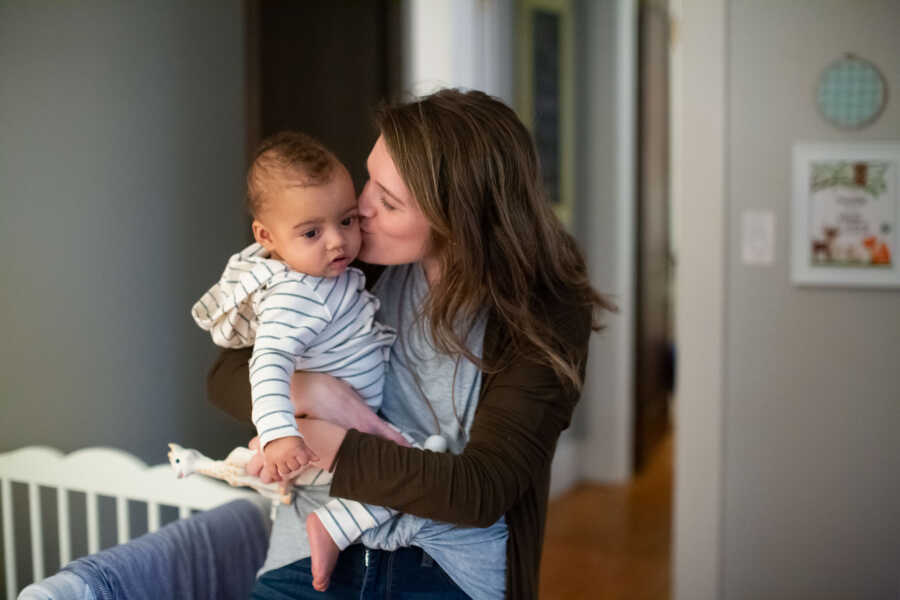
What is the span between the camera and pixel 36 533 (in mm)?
1195

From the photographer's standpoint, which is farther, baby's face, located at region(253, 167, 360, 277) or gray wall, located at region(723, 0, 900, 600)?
gray wall, located at region(723, 0, 900, 600)

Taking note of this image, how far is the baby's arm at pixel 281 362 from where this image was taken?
1080 mm

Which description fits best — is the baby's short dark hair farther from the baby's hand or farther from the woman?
the baby's hand

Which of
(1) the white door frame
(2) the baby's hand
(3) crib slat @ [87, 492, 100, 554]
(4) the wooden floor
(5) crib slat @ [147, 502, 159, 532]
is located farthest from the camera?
(4) the wooden floor

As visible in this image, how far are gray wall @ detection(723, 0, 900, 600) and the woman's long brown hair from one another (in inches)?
55.5

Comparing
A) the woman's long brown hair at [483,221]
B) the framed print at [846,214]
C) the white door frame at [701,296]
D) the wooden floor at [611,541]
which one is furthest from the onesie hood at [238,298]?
the wooden floor at [611,541]

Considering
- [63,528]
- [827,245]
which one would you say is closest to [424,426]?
[63,528]

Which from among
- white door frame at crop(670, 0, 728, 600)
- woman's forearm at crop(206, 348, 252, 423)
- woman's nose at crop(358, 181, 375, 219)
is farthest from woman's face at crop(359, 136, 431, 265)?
white door frame at crop(670, 0, 728, 600)

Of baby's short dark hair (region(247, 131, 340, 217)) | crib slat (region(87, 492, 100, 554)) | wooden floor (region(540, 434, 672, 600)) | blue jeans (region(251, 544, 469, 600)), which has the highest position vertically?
baby's short dark hair (region(247, 131, 340, 217))

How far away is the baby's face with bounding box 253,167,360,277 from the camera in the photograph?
1.19 meters

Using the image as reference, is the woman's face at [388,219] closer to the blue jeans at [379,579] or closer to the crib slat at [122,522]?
the blue jeans at [379,579]

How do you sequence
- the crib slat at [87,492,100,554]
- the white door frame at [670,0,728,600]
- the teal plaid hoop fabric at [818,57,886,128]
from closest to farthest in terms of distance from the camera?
1. the crib slat at [87,492,100,554]
2. the teal plaid hoop fabric at [818,57,886,128]
3. the white door frame at [670,0,728,600]

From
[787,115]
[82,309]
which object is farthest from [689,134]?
[82,309]

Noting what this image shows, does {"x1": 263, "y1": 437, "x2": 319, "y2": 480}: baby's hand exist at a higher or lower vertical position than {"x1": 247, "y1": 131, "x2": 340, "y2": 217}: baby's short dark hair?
lower
